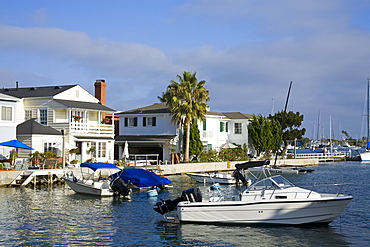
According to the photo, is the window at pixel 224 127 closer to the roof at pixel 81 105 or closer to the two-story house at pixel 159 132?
the two-story house at pixel 159 132

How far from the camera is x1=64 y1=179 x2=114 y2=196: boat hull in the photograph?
33125 millimetres

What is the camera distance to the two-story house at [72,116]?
5012 cm

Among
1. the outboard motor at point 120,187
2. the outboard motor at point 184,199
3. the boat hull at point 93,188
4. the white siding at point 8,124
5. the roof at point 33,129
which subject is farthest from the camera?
the roof at point 33,129

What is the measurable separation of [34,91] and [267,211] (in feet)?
131

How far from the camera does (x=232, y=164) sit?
198 feet

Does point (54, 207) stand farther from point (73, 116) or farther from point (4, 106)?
point (73, 116)

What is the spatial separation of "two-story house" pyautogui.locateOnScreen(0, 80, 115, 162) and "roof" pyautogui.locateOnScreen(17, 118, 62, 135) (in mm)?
835

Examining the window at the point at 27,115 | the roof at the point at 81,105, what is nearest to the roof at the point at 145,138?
the roof at the point at 81,105

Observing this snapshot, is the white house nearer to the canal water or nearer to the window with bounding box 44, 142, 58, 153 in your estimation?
the window with bounding box 44, 142, 58, 153

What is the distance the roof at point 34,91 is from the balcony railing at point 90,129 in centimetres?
462

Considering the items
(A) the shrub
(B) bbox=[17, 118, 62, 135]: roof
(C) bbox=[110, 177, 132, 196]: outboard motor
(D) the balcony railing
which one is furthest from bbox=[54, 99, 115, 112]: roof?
→ (C) bbox=[110, 177, 132, 196]: outboard motor

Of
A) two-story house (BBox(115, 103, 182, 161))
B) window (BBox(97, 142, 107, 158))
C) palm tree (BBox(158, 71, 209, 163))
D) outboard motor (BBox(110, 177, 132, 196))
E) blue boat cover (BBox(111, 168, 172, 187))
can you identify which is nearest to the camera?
outboard motor (BBox(110, 177, 132, 196))

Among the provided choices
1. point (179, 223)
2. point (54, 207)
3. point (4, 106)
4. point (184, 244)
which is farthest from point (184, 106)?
point (184, 244)

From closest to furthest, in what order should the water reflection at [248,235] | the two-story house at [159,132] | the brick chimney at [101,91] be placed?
the water reflection at [248,235], the two-story house at [159,132], the brick chimney at [101,91]
